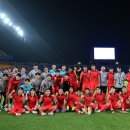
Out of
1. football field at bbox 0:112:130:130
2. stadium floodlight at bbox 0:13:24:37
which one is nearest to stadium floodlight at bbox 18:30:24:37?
stadium floodlight at bbox 0:13:24:37

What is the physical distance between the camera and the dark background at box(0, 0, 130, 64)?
24844mm

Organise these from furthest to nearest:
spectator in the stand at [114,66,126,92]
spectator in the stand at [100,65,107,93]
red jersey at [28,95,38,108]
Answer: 1. spectator in the stand at [100,65,107,93]
2. spectator in the stand at [114,66,126,92]
3. red jersey at [28,95,38,108]

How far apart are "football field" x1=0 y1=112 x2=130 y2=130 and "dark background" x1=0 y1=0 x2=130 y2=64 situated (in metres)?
15.7

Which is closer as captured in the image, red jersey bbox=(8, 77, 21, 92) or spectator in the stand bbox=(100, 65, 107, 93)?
red jersey bbox=(8, 77, 21, 92)

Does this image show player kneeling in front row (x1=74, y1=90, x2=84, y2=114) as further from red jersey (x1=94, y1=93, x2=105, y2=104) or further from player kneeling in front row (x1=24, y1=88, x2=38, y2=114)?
player kneeling in front row (x1=24, y1=88, x2=38, y2=114)

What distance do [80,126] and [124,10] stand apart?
18.6 metres

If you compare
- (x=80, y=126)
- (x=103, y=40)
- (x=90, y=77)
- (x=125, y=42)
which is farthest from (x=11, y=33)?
(x=80, y=126)

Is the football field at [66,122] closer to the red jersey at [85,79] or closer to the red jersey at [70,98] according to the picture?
the red jersey at [70,98]

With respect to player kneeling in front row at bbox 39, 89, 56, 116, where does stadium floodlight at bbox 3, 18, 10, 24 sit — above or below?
above

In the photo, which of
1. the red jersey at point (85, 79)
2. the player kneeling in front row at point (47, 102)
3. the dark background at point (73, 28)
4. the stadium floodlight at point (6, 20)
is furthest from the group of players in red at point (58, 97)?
the stadium floodlight at point (6, 20)

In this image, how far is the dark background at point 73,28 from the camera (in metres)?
24.8

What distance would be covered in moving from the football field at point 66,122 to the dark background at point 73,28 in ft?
51.4

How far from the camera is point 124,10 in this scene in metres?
24.8

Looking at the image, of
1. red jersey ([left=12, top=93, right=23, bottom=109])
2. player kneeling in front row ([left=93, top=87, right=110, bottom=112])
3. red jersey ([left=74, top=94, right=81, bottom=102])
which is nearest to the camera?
red jersey ([left=12, top=93, right=23, bottom=109])
